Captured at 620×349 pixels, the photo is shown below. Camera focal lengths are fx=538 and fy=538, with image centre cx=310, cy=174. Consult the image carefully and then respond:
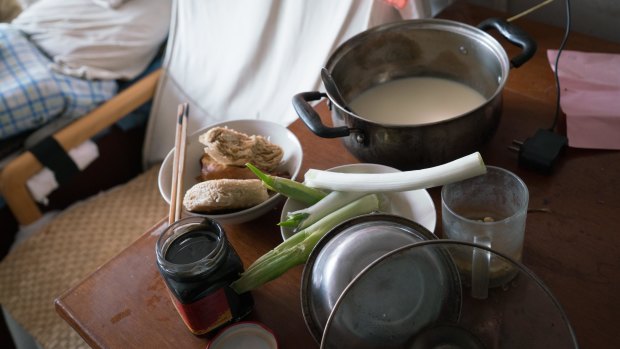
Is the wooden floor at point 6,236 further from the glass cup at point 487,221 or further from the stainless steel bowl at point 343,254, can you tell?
the glass cup at point 487,221

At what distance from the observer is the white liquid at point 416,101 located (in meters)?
0.87

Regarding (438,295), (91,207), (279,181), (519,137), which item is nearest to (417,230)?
(438,295)

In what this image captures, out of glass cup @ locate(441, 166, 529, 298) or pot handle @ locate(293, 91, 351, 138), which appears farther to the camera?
pot handle @ locate(293, 91, 351, 138)

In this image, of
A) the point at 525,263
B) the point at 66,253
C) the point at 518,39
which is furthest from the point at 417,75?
the point at 66,253

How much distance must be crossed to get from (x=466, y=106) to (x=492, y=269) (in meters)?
0.41

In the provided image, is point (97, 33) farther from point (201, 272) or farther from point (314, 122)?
point (201, 272)

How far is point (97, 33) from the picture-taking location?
158cm

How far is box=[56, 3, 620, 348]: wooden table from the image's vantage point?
2.12ft

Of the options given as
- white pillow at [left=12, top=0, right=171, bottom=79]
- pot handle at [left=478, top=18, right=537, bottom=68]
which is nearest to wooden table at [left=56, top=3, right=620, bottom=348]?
pot handle at [left=478, top=18, right=537, bottom=68]

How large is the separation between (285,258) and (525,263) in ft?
1.00

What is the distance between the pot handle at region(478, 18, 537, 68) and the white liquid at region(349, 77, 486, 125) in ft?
0.30

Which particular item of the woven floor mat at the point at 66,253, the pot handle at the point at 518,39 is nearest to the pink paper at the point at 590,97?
the pot handle at the point at 518,39

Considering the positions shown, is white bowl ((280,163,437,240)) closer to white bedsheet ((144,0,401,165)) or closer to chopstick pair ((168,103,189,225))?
chopstick pair ((168,103,189,225))

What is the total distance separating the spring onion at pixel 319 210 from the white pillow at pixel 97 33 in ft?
3.48
